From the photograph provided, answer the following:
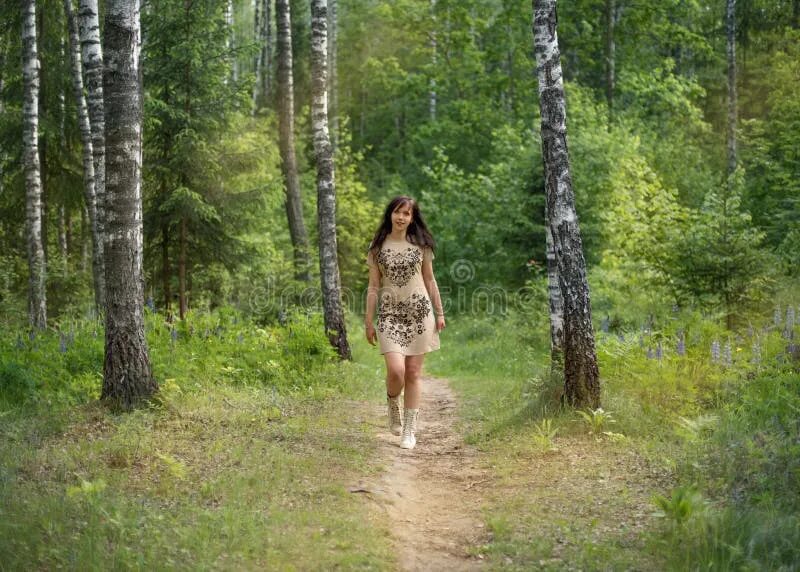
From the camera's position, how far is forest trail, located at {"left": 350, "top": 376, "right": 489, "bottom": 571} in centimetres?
548

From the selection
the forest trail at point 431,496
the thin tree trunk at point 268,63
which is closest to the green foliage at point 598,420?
the forest trail at point 431,496

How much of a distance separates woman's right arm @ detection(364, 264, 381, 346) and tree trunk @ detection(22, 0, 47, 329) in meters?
9.45

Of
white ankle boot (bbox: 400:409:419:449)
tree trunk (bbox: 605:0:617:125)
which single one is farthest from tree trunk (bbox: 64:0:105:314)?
tree trunk (bbox: 605:0:617:125)

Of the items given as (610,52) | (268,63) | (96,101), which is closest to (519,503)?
(96,101)

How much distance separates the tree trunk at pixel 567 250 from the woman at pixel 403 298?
4.40ft

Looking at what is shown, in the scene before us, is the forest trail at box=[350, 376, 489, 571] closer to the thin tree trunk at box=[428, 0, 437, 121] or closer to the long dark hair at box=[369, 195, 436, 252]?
the long dark hair at box=[369, 195, 436, 252]

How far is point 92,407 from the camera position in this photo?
319 inches

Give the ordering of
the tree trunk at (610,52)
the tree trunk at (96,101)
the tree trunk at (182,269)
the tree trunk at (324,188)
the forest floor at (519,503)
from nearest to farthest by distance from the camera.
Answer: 1. the forest floor at (519,503)
2. the tree trunk at (96,101)
3. the tree trunk at (324,188)
4. the tree trunk at (182,269)
5. the tree trunk at (610,52)

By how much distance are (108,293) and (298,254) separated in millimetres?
10619

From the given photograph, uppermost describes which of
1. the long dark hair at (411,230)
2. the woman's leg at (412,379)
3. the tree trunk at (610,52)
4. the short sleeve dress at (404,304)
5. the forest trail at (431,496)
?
the tree trunk at (610,52)

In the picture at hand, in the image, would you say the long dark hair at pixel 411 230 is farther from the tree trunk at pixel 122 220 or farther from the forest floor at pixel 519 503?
the tree trunk at pixel 122 220

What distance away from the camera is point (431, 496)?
6855 millimetres

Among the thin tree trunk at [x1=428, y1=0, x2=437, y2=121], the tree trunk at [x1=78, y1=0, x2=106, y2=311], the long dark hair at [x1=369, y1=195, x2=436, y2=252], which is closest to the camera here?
the long dark hair at [x1=369, y1=195, x2=436, y2=252]

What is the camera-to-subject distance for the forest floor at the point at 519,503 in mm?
5250
